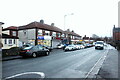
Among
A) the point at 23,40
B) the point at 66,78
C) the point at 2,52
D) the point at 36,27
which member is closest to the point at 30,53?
the point at 2,52

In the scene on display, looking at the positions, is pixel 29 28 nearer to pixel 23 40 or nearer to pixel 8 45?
pixel 23 40

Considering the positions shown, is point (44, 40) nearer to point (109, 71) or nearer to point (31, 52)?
point (31, 52)

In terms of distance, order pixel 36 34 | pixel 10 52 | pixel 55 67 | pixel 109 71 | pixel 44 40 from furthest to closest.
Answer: pixel 44 40 < pixel 36 34 < pixel 10 52 < pixel 55 67 < pixel 109 71

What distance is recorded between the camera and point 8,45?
977 inches

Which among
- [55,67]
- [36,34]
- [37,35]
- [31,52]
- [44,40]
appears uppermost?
[36,34]

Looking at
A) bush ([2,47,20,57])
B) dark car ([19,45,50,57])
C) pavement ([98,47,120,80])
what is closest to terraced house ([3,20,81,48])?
bush ([2,47,20,57])

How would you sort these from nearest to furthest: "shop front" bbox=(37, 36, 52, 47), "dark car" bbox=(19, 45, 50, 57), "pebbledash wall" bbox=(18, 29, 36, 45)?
1. "dark car" bbox=(19, 45, 50, 57)
2. "pebbledash wall" bbox=(18, 29, 36, 45)
3. "shop front" bbox=(37, 36, 52, 47)

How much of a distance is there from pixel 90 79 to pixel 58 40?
3507 centimetres

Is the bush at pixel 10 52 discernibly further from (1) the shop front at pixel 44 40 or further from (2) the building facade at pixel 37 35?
(1) the shop front at pixel 44 40

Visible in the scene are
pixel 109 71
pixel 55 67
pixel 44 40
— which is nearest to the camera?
pixel 109 71

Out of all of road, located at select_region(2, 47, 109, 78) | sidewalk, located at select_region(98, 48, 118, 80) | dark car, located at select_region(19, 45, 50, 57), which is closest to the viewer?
sidewalk, located at select_region(98, 48, 118, 80)

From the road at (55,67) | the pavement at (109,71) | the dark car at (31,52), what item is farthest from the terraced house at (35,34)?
the pavement at (109,71)

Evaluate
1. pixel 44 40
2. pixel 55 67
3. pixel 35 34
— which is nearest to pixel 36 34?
pixel 35 34

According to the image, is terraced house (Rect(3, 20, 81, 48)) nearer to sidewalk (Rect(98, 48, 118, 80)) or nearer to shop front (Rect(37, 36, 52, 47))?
shop front (Rect(37, 36, 52, 47))
